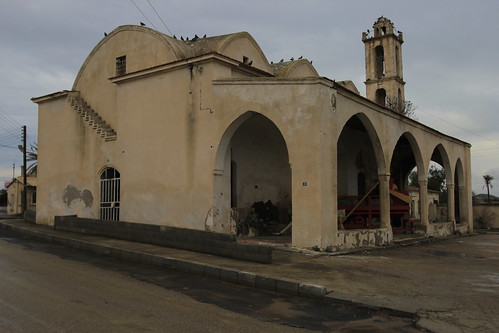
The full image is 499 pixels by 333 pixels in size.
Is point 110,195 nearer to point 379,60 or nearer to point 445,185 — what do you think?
point 445,185

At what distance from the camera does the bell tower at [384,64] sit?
44.2 metres

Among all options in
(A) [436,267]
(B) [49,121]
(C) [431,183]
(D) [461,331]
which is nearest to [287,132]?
(A) [436,267]

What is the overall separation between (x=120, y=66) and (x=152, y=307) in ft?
49.1

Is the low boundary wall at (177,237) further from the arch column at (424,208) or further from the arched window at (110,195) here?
the arch column at (424,208)

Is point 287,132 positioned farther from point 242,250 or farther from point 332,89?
point 242,250

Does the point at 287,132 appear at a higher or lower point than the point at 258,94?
lower

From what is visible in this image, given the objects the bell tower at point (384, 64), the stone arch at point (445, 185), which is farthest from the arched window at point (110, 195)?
the bell tower at point (384, 64)

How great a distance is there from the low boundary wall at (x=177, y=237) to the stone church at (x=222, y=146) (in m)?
1.53

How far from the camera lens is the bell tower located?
44.2 metres

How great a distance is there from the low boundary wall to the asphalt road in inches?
62.8

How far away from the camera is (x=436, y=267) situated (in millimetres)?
10789

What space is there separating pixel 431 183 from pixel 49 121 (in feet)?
175

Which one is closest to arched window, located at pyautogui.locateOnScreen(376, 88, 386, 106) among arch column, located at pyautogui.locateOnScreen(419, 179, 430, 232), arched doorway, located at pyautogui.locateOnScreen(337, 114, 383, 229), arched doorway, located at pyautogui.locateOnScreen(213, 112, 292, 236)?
arched doorway, located at pyautogui.locateOnScreen(337, 114, 383, 229)

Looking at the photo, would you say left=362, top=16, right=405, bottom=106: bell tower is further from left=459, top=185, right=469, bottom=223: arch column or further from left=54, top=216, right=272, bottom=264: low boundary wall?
left=54, top=216, right=272, bottom=264: low boundary wall
